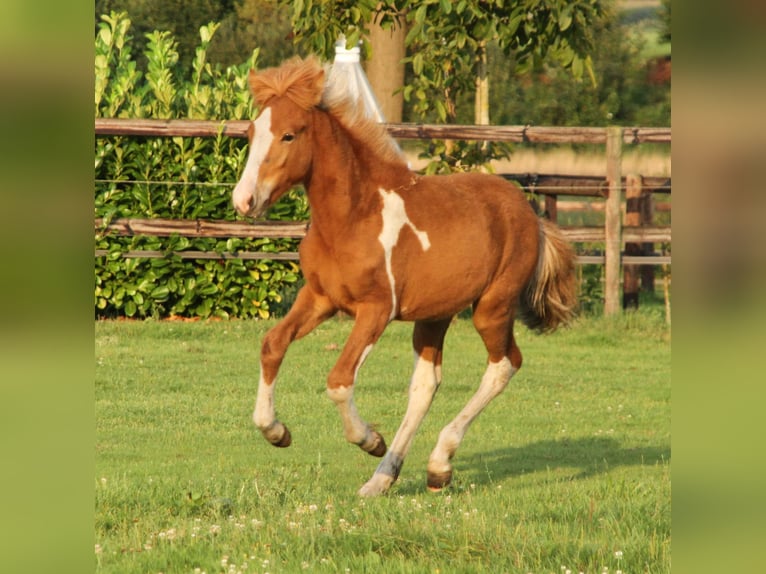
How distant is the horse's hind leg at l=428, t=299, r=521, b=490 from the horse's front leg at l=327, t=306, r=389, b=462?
0.51 m

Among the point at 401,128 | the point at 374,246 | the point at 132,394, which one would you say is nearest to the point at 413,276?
the point at 374,246

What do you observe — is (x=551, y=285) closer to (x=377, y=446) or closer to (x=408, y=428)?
(x=408, y=428)

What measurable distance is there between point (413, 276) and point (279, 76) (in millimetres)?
1163

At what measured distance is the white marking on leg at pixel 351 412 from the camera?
18.6 feet

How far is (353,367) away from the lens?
18.7 feet

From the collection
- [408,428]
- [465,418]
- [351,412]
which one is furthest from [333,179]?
[465,418]

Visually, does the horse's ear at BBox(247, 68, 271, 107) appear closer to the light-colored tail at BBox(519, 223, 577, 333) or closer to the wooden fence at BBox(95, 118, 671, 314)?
the light-colored tail at BBox(519, 223, 577, 333)

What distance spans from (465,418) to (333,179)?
58.5 inches

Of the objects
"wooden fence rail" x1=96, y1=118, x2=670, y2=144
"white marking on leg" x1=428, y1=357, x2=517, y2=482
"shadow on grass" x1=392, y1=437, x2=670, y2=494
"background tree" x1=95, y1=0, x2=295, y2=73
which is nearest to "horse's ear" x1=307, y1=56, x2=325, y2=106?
"white marking on leg" x1=428, y1=357, x2=517, y2=482

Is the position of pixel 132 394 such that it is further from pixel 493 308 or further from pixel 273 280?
pixel 493 308

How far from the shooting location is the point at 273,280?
43.0 ft

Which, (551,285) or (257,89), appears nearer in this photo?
(257,89)

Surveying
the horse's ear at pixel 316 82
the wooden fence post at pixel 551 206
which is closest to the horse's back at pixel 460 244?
the horse's ear at pixel 316 82
